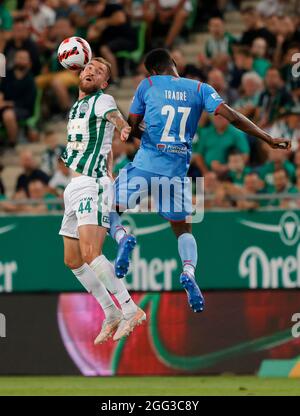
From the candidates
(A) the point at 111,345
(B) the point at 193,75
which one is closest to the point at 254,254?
(A) the point at 111,345

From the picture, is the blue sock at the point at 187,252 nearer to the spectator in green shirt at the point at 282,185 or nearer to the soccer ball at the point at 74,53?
the soccer ball at the point at 74,53

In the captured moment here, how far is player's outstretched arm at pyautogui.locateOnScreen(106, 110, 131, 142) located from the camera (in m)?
11.9

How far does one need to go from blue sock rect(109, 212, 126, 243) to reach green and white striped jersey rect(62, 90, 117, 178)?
1.38 ft

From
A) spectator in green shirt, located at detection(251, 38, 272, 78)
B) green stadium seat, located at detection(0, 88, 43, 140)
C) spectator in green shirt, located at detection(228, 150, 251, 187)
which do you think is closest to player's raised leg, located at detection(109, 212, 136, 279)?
spectator in green shirt, located at detection(228, 150, 251, 187)

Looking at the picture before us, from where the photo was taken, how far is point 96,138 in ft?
42.0

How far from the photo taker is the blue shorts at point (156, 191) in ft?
42.2

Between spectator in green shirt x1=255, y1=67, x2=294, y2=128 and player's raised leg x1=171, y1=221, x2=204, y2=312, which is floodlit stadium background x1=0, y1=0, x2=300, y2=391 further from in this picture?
player's raised leg x1=171, y1=221, x2=204, y2=312

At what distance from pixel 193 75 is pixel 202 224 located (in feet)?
10.2

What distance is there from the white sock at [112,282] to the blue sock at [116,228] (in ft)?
0.90

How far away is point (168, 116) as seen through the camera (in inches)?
498

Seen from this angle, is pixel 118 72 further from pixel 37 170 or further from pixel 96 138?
pixel 96 138

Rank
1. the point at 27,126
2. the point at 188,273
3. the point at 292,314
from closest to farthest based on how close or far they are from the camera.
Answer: the point at 188,273
the point at 292,314
the point at 27,126

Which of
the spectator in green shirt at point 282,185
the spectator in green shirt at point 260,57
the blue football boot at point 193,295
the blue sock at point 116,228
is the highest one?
the spectator in green shirt at point 260,57

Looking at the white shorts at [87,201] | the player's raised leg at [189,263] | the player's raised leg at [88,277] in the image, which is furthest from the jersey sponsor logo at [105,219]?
the player's raised leg at [189,263]
